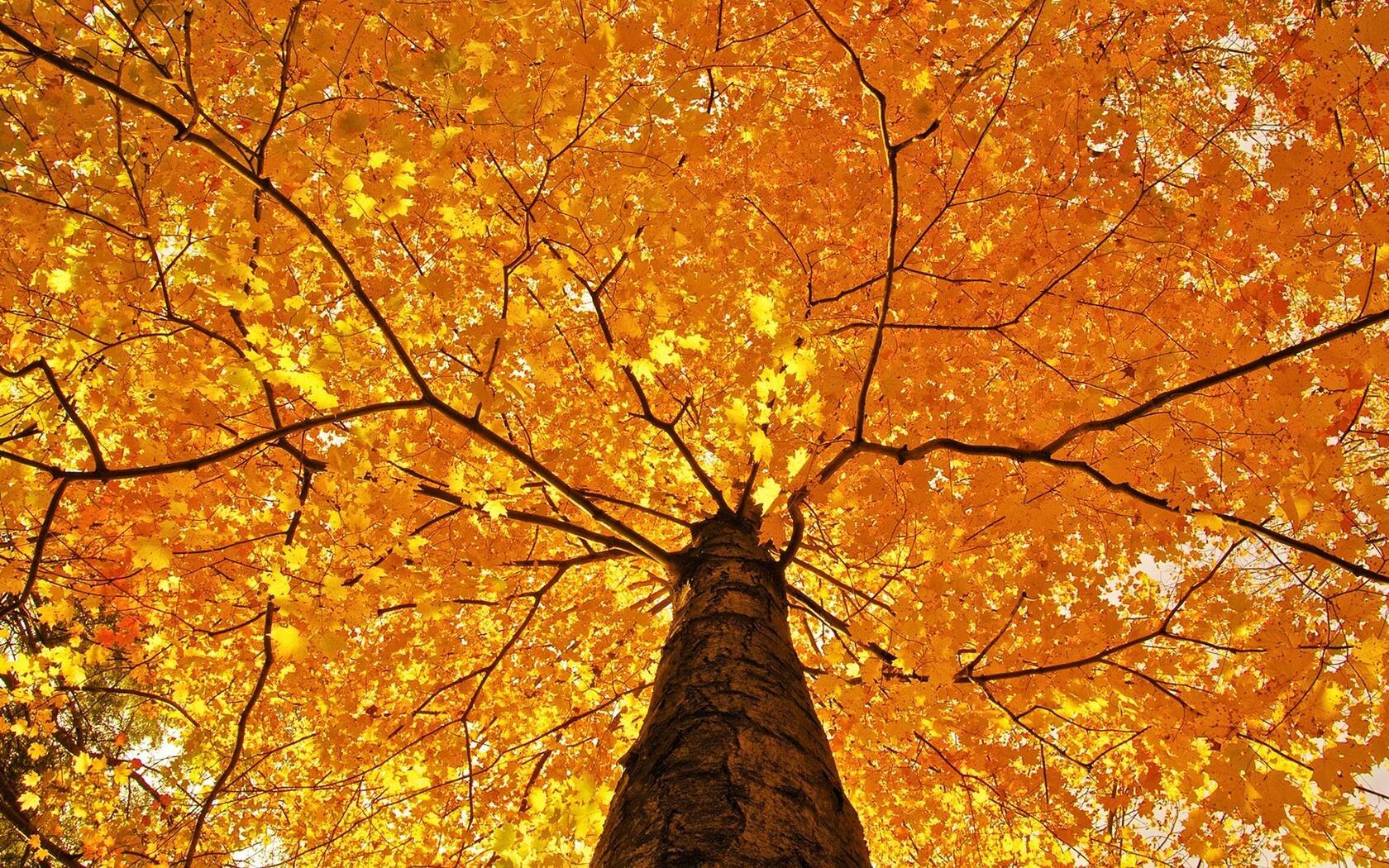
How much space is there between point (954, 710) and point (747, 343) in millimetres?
2100

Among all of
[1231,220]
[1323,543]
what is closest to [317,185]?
[1231,220]

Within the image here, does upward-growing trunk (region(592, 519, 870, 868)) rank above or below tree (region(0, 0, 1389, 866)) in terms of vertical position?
below

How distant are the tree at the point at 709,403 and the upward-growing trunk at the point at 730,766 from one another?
0.01 metres

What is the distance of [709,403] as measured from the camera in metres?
4.13

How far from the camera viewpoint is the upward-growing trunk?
54.8 inches

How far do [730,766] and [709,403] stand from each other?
270 centimetres

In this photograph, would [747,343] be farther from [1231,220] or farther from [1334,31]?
[1334,31]

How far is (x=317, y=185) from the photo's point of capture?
2863mm

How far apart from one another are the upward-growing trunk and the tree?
0.6 inches

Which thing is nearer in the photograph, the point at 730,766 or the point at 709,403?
the point at 730,766

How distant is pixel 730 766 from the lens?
5.25ft

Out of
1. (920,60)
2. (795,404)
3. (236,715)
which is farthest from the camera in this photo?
(236,715)

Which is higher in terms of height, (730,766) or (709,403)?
(709,403)

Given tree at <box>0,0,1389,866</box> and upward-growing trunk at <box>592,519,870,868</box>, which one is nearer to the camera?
upward-growing trunk at <box>592,519,870,868</box>
